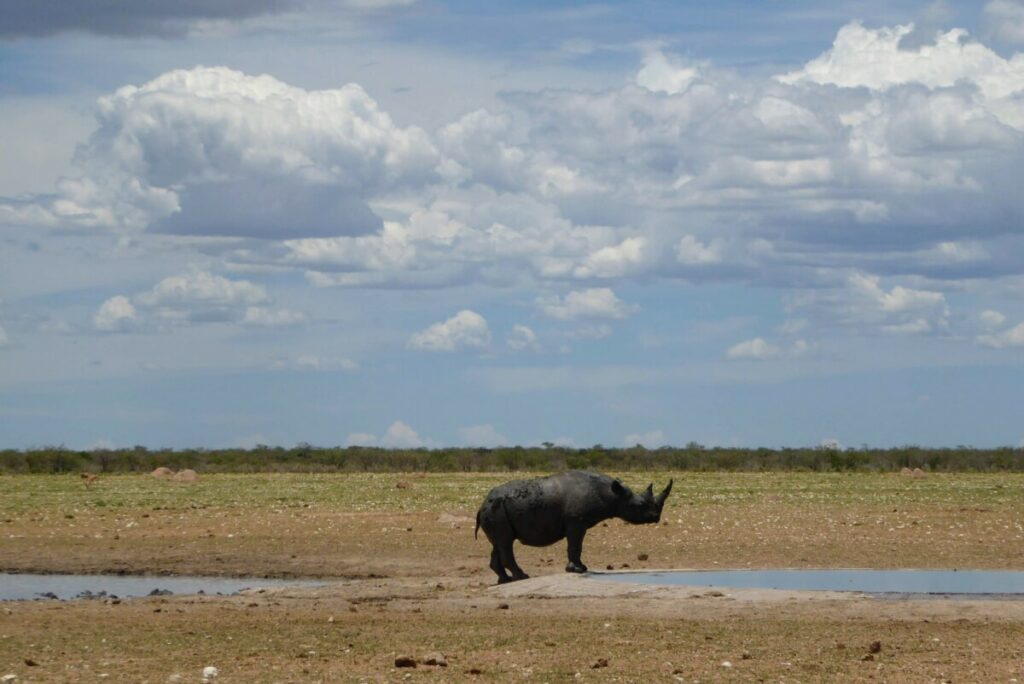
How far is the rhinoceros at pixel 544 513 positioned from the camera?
81.7 feet

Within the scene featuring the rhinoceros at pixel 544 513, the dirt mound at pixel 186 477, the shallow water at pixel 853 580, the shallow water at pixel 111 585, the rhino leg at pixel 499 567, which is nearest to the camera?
the shallow water at pixel 853 580

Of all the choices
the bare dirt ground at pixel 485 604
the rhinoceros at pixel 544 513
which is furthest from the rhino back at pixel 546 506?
the bare dirt ground at pixel 485 604

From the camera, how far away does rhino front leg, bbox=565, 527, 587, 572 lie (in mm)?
24766

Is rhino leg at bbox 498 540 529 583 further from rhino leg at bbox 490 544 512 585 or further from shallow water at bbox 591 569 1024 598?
shallow water at bbox 591 569 1024 598

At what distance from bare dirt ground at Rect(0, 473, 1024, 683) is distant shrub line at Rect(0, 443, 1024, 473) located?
122ft

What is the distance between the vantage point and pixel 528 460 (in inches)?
3425

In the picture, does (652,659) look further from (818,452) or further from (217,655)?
(818,452)

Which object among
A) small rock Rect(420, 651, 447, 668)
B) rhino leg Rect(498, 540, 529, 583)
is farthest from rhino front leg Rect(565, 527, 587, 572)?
small rock Rect(420, 651, 447, 668)

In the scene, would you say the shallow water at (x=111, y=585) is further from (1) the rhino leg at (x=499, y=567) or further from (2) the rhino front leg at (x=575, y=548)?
(2) the rhino front leg at (x=575, y=548)

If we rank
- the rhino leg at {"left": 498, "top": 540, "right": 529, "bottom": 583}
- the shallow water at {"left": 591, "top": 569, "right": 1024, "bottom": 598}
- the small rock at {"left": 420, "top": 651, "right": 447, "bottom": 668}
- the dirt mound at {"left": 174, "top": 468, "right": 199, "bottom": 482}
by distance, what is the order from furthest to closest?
1. the dirt mound at {"left": 174, "top": 468, "right": 199, "bottom": 482}
2. the rhino leg at {"left": 498, "top": 540, "right": 529, "bottom": 583}
3. the shallow water at {"left": 591, "top": 569, "right": 1024, "bottom": 598}
4. the small rock at {"left": 420, "top": 651, "right": 447, "bottom": 668}

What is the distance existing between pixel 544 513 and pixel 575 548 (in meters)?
0.74

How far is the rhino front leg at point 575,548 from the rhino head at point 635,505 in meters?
0.95

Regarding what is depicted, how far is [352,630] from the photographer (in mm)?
19109

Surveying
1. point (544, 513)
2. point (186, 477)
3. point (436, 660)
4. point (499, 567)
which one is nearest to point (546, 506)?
point (544, 513)
